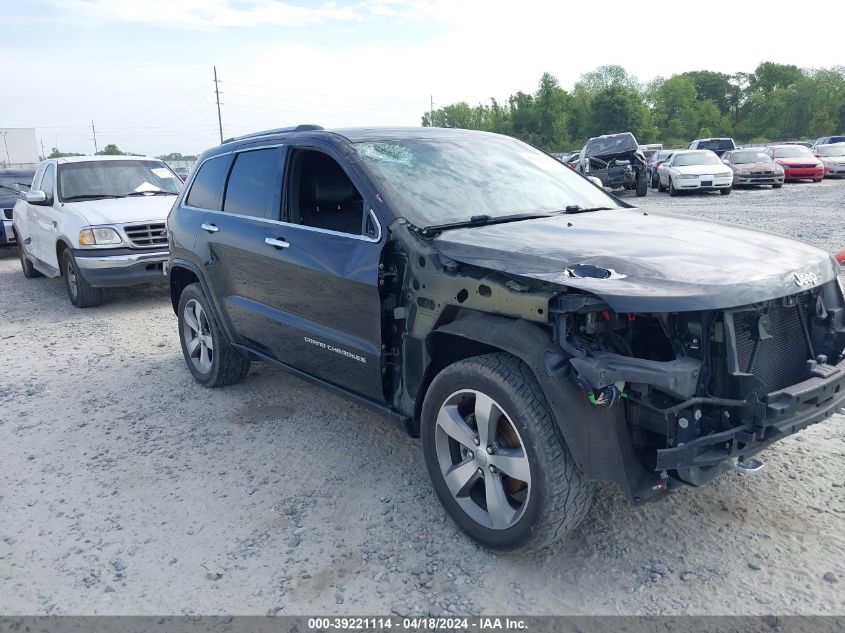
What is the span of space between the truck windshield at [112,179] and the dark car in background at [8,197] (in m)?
4.89

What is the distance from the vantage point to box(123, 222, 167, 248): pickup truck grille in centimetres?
855

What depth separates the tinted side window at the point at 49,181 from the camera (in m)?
9.55

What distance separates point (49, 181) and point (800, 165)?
82.8 ft

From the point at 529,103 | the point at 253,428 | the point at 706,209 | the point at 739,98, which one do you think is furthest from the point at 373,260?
the point at 739,98

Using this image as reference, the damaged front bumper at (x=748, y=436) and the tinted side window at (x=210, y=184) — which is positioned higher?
the tinted side window at (x=210, y=184)

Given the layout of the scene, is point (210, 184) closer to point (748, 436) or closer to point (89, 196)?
point (748, 436)

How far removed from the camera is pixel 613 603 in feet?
9.14

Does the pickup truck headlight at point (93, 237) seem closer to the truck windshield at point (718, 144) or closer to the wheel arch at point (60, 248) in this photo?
the wheel arch at point (60, 248)

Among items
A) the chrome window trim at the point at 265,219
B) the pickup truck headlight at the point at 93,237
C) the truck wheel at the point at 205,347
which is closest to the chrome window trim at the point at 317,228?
the chrome window trim at the point at 265,219

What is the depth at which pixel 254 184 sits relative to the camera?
468 cm

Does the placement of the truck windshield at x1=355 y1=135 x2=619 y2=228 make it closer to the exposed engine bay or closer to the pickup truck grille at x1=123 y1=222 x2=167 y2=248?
the exposed engine bay

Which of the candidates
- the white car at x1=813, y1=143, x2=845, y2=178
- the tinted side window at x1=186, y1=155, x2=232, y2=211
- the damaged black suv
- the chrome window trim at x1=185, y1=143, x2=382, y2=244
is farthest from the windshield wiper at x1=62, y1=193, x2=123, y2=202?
the white car at x1=813, y1=143, x2=845, y2=178

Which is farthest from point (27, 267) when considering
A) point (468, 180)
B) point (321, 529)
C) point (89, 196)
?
point (321, 529)

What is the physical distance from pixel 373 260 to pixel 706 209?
1566 cm
